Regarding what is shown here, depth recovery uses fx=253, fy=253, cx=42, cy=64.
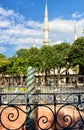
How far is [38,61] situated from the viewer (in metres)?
51.2

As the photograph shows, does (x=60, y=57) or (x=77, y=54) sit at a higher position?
(x=60, y=57)


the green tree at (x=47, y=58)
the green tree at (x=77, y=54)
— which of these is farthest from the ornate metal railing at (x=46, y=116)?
the green tree at (x=47, y=58)

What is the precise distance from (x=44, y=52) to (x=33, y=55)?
3109 millimetres

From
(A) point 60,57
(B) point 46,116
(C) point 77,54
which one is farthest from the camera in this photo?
(A) point 60,57

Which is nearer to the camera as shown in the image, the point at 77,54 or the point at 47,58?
the point at 77,54

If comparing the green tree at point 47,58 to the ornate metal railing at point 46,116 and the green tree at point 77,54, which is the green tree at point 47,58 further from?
the ornate metal railing at point 46,116

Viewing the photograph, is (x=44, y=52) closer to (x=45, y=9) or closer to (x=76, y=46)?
(x=76, y=46)

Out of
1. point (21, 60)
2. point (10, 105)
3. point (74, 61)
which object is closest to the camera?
point (10, 105)

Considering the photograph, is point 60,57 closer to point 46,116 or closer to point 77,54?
point 77,54

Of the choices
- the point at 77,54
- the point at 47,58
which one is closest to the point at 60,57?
the point at 47,58

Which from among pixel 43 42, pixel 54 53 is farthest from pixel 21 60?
pixel 43 42

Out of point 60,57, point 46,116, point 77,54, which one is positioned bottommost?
point 46,116

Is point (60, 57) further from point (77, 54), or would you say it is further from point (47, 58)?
point (77, 54)

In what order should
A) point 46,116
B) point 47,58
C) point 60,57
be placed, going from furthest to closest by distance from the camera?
point 47,58
point 60,57
point 46,116
